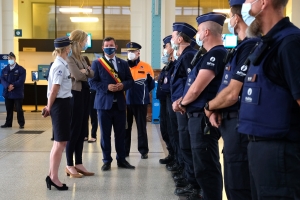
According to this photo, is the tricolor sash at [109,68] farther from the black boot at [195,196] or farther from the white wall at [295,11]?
the white wall at [295,11]

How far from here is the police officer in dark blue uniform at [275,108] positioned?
215 cm

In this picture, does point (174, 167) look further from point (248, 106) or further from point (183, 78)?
point (248, 106)

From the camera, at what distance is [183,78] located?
15.6 feet

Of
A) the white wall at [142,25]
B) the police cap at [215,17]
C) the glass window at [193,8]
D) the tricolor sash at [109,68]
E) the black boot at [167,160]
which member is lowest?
the black boot at [167,160]

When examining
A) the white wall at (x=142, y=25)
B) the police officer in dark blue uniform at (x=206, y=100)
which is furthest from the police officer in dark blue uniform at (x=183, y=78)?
the white wall at (x=142, y=25)

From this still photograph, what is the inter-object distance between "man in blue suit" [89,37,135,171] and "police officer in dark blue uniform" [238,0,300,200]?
383 centimetres

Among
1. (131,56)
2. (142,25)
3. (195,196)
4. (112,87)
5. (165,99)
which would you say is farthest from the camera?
(142,25)

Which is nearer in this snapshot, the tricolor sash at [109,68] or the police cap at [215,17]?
the police cap at [215,17]

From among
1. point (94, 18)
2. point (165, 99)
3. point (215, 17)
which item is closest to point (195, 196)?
point (215, 17)

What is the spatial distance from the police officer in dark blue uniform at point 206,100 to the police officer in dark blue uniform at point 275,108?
136cm

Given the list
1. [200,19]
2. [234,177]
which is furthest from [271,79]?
[200,19]

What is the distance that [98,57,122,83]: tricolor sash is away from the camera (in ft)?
20.0

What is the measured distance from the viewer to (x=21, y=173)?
5.87 m

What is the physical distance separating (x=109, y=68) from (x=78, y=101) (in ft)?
2.83
